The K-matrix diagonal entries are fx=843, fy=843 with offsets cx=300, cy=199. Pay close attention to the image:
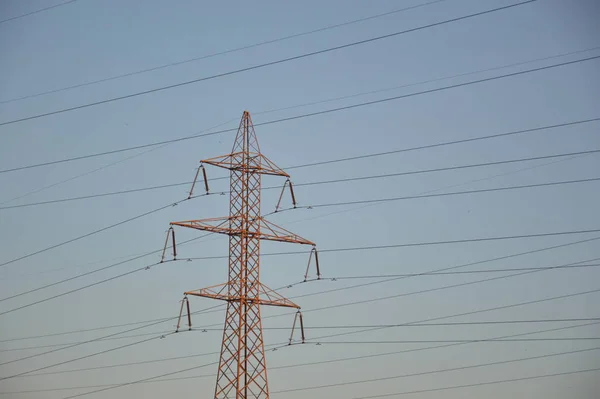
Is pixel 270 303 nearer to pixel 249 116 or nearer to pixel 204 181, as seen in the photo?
pixel 204 181

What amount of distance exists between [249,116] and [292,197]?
4.38 m

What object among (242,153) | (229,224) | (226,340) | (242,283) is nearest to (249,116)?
(242,153)

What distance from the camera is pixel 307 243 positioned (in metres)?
36.9

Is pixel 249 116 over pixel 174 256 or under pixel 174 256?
over

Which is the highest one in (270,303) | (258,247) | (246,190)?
(246,190)

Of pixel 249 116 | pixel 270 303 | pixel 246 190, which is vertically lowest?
pixel 270 303

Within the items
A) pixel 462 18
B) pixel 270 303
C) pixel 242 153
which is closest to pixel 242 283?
pixel 270 303

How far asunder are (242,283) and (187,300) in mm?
3060

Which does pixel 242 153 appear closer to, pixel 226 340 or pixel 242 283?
pixel 242 283

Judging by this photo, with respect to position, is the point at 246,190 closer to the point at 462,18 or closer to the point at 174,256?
the point at 174,256

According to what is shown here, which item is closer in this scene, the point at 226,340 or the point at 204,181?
the point at 226,340

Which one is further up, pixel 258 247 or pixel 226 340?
pixel 258 247

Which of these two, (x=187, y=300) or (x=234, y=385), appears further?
(x=187, y=300)

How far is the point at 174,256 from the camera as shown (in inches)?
1462
